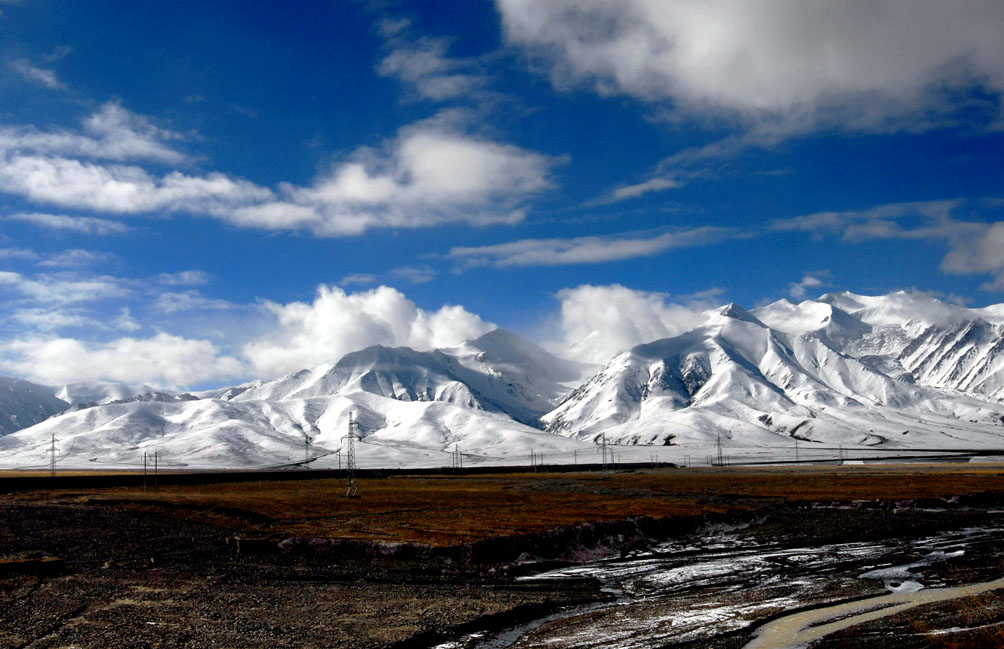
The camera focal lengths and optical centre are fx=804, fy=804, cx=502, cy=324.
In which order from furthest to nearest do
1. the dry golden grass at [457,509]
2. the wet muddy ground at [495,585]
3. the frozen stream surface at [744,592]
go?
the dry golden grass at [457,509] < the frozen stream surface at [744,592] < the wet muddy ground at [495,585]

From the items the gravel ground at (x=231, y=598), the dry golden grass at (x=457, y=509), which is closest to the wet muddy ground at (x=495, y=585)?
the gravel ground at (x=231, y=598)

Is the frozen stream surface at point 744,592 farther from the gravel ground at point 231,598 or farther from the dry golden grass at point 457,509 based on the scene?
the dry golden grass at point 457,509

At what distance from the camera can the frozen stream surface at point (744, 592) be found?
24.1 m

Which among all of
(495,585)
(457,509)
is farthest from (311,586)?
(457,509)

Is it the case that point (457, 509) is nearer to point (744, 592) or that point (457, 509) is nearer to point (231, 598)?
point (744, 592)

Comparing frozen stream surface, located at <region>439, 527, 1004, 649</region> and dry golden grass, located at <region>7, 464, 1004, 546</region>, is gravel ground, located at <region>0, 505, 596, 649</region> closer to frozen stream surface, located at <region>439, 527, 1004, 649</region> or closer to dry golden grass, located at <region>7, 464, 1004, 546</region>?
frozen stream surface, located at <region>439, 527, 1004, 649</region>

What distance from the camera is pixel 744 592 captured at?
102 ft

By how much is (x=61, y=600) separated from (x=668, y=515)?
39.5m

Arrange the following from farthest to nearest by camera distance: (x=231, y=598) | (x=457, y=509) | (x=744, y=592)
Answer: (x=457, y=509), (x=744, y=592), (x=231, y=598)

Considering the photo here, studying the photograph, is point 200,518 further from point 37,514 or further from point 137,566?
point 137,566

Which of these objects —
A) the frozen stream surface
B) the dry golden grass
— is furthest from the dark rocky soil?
the dry golden grass

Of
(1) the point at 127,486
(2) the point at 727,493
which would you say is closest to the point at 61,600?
(2) the point at 727,493

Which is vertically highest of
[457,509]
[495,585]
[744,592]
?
[495,585]

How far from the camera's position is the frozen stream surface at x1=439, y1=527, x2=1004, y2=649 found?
2414 centimetres
